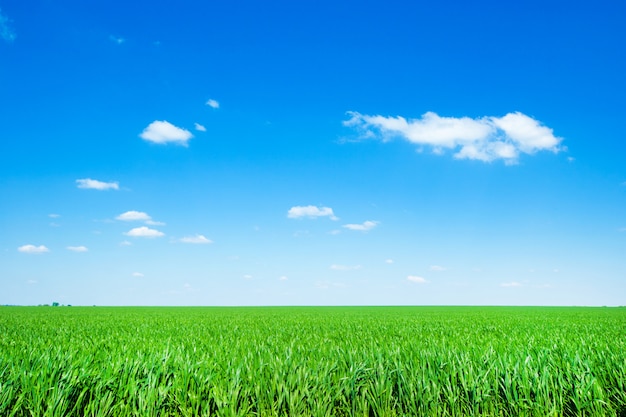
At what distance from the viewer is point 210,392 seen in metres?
5.68

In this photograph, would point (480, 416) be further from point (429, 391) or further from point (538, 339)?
point (538, 339)

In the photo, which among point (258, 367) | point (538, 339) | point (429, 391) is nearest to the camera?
point (429, 391)

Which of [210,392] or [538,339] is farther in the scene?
[538,339]

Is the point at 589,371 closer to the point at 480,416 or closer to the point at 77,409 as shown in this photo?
the point at 480,416

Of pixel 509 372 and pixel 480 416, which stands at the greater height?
pixel 509 372

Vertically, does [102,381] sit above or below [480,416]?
above

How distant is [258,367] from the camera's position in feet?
22.1

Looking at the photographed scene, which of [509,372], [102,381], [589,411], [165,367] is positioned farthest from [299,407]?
[589,411]

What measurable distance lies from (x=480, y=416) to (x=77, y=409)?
5219 millimetres

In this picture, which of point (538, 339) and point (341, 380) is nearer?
point (341, 380)

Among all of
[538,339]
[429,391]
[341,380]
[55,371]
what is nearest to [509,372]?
[429,391]

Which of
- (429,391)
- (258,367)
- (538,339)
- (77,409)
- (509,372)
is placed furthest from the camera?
(538,339)

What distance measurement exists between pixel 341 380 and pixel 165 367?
8.65 feet

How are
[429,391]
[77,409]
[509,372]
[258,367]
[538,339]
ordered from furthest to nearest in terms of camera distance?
[538,339] < [258,367] < [509,372] < [429,391] < [77,409]
